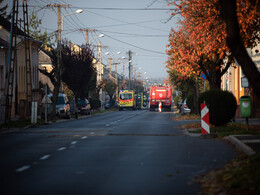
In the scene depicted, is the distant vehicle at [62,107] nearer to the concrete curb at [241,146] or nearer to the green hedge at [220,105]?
the green hedge at [220,105]

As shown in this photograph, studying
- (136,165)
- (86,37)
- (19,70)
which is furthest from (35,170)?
(86,37)

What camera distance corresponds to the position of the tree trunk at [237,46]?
11.5 m

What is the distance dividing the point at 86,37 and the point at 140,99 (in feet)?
154

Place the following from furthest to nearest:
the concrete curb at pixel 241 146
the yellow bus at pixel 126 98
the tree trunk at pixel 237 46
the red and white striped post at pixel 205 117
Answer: the yellow bus at pixel 126 98 < the red and white striped post at pixel 205 117 < the concrete curb at pixel 241 146 < the tree trunk at pixel 237 46

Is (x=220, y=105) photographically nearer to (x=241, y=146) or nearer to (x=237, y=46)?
(x=241, y=146)

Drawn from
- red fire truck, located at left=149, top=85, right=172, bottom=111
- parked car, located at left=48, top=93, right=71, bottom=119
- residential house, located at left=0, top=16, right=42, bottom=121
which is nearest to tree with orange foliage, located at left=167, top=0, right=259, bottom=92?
residential house, located at left=0, top=16, right=42, bottom=121

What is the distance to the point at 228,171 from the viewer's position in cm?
952

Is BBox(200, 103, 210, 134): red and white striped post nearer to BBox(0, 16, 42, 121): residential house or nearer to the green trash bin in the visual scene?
the green trash bin

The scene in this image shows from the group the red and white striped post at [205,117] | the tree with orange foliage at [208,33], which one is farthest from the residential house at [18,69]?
the red and white striped post at [205,117]

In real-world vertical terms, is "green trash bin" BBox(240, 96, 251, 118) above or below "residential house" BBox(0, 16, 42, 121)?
below

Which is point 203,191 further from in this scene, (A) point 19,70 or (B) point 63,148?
(A) point 19,70

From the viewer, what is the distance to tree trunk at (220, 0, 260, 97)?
11477 millimetres

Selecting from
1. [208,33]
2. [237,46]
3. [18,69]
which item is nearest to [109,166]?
[237,46]

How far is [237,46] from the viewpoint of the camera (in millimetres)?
11578
